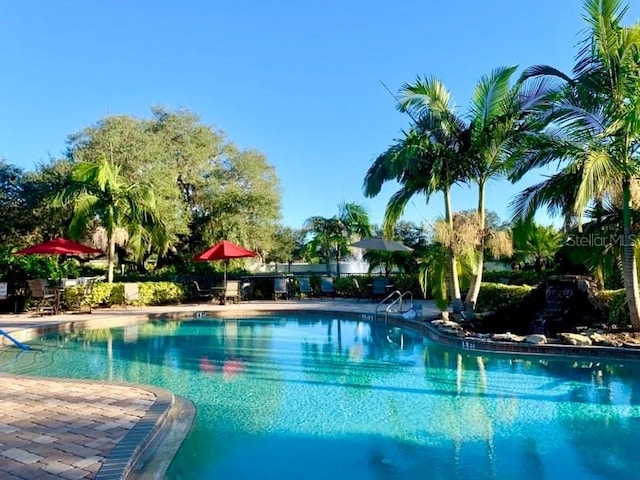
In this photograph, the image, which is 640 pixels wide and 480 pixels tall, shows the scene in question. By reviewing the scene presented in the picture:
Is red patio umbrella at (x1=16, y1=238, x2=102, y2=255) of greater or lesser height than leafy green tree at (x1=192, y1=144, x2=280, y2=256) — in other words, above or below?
below

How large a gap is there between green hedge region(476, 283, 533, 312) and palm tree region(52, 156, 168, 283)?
10.6 meters

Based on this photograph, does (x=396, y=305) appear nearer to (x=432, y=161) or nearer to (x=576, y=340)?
(x=432, y=161)

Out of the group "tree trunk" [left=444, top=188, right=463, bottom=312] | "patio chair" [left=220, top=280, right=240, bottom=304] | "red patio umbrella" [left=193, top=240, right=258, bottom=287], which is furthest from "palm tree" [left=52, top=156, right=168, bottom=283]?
"tree trunk" [left=444, top=188, right=463, bottom=312]

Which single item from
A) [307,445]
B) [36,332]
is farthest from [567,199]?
[36,332]

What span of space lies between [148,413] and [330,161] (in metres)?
28.0

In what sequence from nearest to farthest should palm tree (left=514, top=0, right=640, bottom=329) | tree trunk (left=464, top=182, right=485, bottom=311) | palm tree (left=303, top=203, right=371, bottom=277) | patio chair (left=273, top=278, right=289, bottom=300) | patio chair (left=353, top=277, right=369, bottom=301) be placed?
palm tree (left=514, top=0, right=640, bottom=329)
tree trunk (left=464, top=182, right=485, bottom=311)
patio chair (left=273, top=278, right=289, bottom=300)
patio chair (left=353, top=277, right=369, bottom=301)
palm tree (left=303, top=203, right=371, bottom=277)

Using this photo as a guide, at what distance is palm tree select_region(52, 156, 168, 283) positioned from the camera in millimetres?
14938

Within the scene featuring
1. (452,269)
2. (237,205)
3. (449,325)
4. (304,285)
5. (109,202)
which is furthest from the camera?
(237,205)

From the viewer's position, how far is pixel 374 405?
5.80 meters

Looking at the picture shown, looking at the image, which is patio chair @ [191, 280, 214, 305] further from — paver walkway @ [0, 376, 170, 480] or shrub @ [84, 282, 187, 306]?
paver walkway @ [0, 376, 170, 480]

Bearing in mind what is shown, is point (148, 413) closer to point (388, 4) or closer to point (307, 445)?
point (307, 445)

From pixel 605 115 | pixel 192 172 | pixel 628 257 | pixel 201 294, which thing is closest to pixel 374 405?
pixel 628 257

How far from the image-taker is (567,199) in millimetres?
9227

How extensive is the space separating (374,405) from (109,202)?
12250 mm
